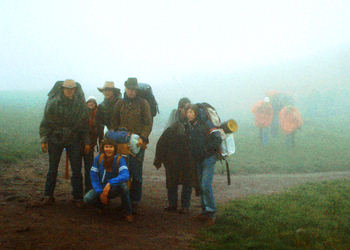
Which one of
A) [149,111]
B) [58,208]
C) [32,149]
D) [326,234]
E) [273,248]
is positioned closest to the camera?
[273,248]

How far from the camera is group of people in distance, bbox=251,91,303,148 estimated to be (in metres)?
17.4

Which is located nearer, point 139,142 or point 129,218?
point 129,218

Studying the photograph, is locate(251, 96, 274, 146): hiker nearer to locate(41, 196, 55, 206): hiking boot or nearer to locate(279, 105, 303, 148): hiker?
locate(279, 105, 303, 148): hiker

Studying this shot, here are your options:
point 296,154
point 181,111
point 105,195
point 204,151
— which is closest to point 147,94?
point 181,111

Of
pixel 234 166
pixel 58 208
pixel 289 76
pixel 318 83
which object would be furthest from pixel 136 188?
pixel 289 76

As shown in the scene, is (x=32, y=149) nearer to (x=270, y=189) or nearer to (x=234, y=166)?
(x=234, y=166)

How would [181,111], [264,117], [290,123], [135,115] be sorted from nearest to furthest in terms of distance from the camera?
1. [135,115]
2. [181,111]
3. [290,123]
4. [264,117]

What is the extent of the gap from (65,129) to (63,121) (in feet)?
0.59

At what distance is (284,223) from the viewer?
5.73 meters

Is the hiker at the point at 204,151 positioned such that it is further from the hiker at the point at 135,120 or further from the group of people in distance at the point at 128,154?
the hiker at the point at 135,120

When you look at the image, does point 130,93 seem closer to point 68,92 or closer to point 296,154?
point 68,92

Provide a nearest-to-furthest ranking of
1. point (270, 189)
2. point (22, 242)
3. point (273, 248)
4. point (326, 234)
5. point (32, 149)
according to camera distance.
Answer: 1. point (22, 242)
2. point (273, 248)
3. point (326, 234)
4. point (270, 189)
5. point (32, 149)

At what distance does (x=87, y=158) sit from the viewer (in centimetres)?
629

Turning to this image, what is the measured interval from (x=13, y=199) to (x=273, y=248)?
5.08 metres
